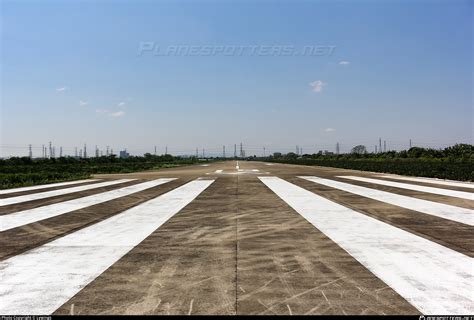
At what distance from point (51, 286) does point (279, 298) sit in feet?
8.67

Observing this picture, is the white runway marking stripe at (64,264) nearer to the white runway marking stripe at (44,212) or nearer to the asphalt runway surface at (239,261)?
the asphalt runway surface at (239,261)

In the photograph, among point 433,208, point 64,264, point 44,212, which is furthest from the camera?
point 433,208

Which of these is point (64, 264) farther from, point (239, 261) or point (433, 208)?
point (433, 208)

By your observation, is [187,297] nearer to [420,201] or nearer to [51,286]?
[51,286]

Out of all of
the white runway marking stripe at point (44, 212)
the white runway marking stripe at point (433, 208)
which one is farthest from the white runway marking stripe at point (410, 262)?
the white runway marking stripe at point (44, 212)

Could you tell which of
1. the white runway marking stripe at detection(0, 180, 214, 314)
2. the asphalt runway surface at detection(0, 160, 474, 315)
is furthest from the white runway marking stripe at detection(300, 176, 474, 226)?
the white runway marking stripe at detection(0, 180, 214, 314)

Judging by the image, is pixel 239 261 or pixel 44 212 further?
pixel 44 212

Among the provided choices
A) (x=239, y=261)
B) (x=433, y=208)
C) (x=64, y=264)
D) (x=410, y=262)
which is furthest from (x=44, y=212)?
(x=433, y=208)

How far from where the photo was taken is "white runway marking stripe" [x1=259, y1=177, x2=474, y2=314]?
3350 mm

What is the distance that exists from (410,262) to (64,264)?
4877 millimetres

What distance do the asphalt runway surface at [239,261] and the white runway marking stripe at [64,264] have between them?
0.07ft

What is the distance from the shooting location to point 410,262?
447 centimetres

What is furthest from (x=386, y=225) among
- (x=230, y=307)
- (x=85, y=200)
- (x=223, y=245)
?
(x=85, y=200)

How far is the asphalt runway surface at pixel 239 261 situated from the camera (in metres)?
3.24
